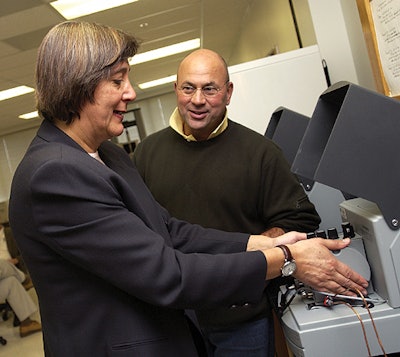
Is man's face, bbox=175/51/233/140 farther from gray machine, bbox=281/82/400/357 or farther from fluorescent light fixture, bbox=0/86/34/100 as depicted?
fluorescent light fixture, bbox=0/86/34/100

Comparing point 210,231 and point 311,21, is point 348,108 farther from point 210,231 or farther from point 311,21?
point 311,21

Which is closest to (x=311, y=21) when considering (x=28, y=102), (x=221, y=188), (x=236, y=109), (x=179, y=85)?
(x=236, y=109)

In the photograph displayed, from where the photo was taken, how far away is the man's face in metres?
1.68

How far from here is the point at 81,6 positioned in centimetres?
370

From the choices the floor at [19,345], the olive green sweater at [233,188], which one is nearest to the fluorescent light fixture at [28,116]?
the floor at [19,345]

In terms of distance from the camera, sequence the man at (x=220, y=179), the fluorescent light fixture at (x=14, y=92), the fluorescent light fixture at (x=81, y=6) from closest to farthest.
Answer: the man at (x=220, y=179) < the fluorescent light fixture at (x=81, y=6) < the fluorescent light fixture at (x=14, y=92)

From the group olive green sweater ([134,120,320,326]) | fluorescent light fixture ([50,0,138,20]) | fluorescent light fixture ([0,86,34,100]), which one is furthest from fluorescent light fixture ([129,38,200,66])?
olive green sweater ([134,120,320,326])

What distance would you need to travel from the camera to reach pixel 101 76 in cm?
98

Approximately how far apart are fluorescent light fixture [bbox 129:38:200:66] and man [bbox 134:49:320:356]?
4353 millimetres

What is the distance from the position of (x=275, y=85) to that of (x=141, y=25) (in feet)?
7.73

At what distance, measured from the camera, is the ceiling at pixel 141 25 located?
11.8 ft

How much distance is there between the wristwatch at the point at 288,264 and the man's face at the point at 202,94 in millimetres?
731

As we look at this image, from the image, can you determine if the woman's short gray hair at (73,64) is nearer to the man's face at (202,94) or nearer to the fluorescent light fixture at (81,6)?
the man's face at (202,94)

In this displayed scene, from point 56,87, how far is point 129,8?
3209 millimetres
